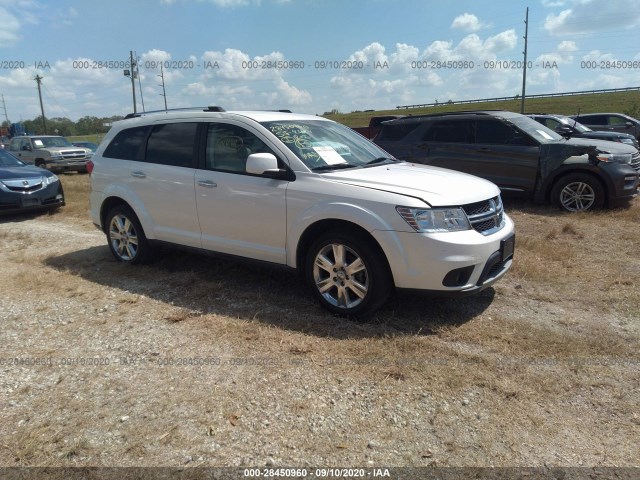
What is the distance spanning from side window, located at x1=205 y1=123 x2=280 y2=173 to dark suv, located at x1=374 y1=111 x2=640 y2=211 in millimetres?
5680

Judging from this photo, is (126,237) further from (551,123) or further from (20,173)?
(551,123)

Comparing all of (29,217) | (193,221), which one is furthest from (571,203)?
(29,217)

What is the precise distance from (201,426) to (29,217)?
9.12 metres

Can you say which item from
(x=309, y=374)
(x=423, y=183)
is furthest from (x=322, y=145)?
(x=309, y=374)

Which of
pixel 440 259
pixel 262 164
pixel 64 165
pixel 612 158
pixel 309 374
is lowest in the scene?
pixel 309 374

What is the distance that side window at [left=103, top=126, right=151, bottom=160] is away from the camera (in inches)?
222

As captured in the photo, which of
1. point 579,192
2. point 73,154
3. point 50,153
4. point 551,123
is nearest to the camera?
point 579,192

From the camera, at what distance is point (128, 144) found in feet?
19.0

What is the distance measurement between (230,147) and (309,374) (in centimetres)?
249

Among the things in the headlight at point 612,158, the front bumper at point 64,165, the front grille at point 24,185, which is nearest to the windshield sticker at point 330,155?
the headlight at point 612,158

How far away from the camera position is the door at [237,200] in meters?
4.43

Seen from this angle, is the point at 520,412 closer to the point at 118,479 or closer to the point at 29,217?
the point at 118,479

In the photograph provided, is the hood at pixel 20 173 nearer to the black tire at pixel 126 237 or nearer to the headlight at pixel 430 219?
the black tire at pixel 126 237

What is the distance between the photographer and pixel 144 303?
474 cm
